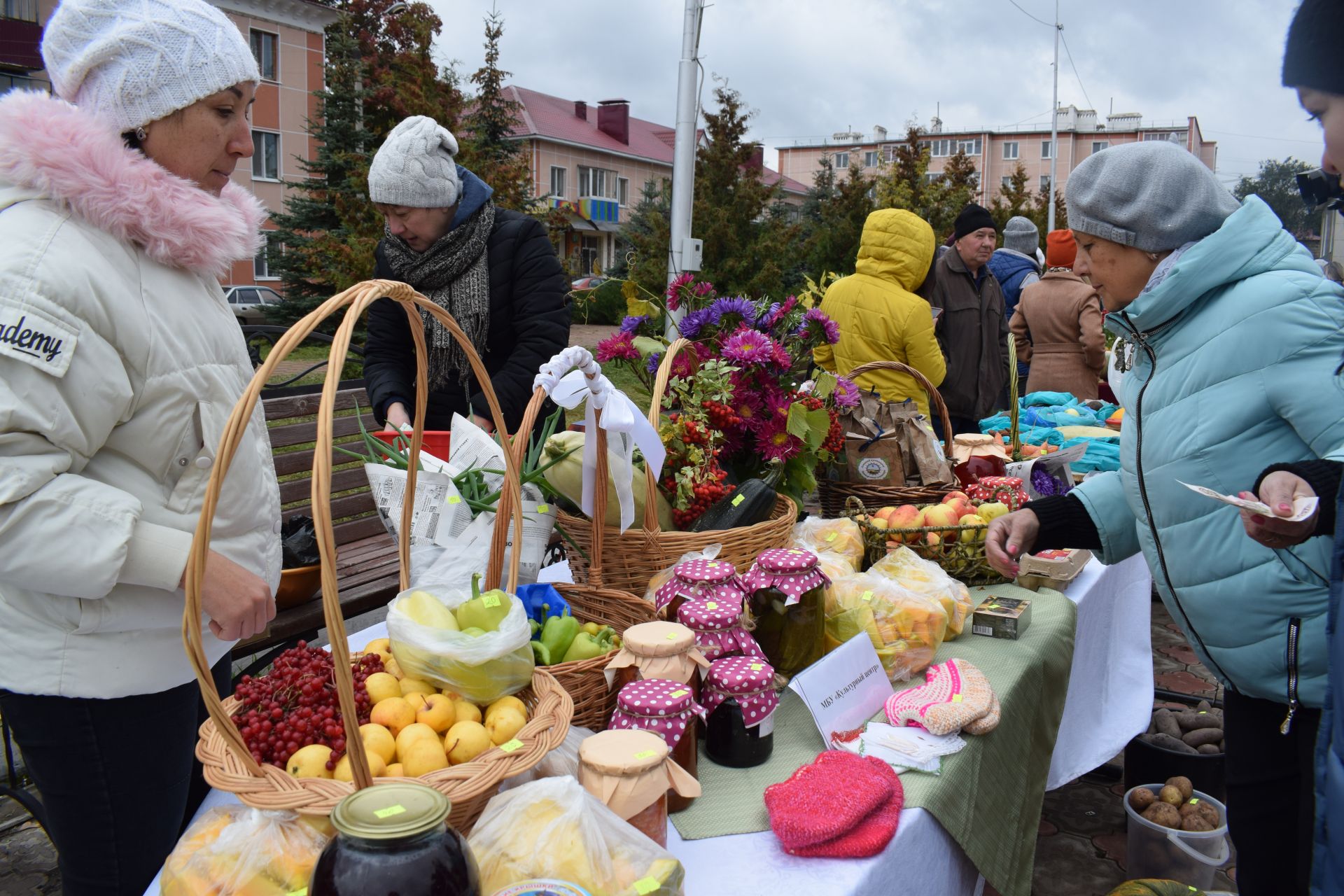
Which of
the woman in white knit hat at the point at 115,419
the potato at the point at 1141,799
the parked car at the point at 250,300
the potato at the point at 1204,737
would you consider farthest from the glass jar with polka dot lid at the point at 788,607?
the parked car at the point at 250,300

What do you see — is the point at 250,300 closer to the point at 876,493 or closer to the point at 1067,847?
the point at 876,493

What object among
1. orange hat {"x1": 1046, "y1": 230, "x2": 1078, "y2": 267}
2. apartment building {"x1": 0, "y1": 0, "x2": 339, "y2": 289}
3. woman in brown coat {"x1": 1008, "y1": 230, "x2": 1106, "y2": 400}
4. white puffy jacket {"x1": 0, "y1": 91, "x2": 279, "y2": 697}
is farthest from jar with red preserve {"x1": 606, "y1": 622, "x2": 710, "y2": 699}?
apartment building {"x1": 0, "y1": 0, "x2": 339, "y2": 289}

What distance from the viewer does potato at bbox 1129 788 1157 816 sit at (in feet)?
8.41

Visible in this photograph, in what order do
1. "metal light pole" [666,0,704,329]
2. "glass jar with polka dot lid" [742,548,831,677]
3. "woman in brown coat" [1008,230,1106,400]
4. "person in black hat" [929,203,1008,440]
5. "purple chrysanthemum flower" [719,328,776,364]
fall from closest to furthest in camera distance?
"glass jar with polka dot lid" [742,548,831,677] < "purple chrysanthemum flower" [719,328,776,364] < "person in black hat" [929,203,1008,440] < "woman in brown coat" [1008,230,1106,400] < "metal light pole" [666,0,704,329]

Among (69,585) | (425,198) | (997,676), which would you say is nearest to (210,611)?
(69,585)

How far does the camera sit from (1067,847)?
279 centimetres

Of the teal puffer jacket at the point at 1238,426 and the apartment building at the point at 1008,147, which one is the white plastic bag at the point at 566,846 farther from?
the apartment building at the point at 1008,147

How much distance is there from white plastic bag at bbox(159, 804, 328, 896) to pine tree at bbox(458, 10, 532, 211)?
6.48m

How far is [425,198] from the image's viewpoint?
262cm

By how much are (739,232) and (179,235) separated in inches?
510

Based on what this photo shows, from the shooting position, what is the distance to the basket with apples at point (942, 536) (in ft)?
7.66

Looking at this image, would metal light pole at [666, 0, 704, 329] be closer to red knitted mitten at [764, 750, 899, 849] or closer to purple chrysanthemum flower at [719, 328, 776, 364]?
purple chrysanthemum flower at [719, 328, 776, 364]

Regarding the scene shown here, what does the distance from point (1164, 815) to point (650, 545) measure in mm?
1668

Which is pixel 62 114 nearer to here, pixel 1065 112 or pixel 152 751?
pixel 152 751
